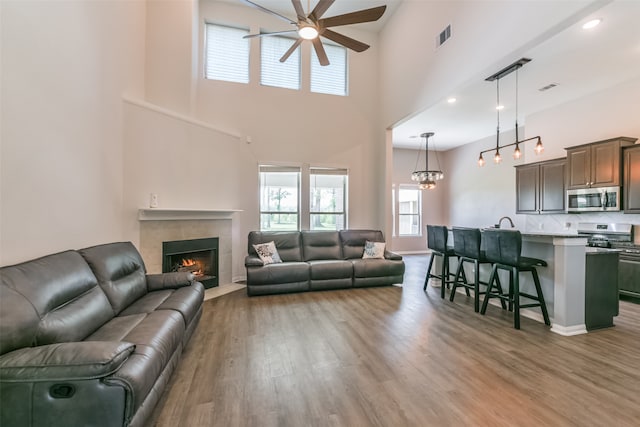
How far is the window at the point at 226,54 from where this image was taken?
18.1 ft

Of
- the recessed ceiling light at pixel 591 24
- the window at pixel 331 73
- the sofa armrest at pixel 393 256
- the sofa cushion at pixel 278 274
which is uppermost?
the window at pixel 331 73

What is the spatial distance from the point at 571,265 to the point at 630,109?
11.3 feet

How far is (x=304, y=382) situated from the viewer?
2146mm

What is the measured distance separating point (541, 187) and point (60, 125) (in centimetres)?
752

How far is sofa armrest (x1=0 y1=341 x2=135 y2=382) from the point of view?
128 centimetres

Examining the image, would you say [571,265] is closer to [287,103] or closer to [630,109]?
[630,109]

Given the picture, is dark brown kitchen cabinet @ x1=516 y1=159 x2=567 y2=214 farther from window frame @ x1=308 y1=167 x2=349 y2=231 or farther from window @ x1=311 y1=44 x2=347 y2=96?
window @ x1=311 y1=44 x2=347 y2=96

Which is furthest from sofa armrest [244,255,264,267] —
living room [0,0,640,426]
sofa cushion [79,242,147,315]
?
sofa cushion [79,242,147,315]

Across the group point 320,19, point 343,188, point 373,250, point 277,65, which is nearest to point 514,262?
point 373,250

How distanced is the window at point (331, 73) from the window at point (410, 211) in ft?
13.8

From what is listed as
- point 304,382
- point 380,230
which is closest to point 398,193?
point 380,230

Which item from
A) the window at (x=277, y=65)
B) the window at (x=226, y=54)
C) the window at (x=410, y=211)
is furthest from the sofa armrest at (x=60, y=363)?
the window at (x=410, y=211)

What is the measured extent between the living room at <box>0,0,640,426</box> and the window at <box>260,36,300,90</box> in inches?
6.5

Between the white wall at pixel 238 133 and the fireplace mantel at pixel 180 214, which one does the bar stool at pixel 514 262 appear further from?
the fireplace mantel at pixel 180 214
